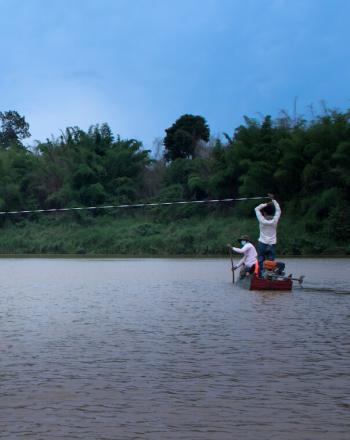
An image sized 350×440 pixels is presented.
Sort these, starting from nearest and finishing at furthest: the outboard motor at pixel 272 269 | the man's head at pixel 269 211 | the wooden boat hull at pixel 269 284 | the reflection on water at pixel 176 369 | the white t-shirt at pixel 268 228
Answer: the reflection on water at pixel 176 369 → the wooden boat hull at pixel 269 284 → the outboard motor at pixel 272 269 → the white t-shirt at pixel 268 228 → the man's head at pixel 269 211

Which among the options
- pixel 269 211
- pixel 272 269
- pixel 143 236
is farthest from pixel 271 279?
pixel 143 236

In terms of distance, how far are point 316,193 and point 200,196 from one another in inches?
508

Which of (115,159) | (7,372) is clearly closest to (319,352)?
(7,372)

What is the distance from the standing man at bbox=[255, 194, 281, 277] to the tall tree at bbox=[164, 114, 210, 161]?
43.8 m

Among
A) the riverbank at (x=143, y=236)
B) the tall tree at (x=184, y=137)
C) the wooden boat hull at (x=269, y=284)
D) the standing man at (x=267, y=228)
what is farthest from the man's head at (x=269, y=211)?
the tall tree at (x=184, y=137)

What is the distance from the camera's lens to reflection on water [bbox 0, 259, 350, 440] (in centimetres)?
621

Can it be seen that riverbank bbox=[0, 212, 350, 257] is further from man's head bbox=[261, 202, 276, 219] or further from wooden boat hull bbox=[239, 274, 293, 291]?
wooden boat hull bbox=[239, 274, 293, 291]

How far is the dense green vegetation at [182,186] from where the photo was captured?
4378 centimetres

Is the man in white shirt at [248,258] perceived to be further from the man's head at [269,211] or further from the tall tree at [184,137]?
the tall tree at [184,137]

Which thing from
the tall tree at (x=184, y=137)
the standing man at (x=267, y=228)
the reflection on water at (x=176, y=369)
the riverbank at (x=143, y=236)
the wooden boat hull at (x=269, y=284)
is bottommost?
the reflection on water at (x=176, y=369)

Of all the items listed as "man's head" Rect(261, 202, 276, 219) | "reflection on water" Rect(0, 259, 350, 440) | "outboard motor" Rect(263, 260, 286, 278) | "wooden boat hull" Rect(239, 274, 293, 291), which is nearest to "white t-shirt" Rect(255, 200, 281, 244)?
"man's head" Rect(261, 202, 276, 219)

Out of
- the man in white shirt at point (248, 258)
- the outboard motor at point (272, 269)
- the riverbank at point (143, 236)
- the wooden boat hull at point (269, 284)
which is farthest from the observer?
the riverbank at point (143, 236)

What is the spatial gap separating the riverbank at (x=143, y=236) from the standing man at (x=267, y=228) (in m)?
22.0

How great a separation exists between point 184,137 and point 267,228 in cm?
4473
